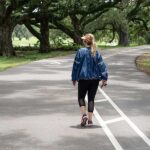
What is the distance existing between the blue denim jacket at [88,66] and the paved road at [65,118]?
3.39 ft

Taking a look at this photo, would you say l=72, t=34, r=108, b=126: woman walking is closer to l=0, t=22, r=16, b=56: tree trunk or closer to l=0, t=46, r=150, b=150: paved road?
l=0, t=46, r=150, b=150: paved road

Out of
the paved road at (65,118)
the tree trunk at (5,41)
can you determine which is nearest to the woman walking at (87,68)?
the paved road at (65,118)

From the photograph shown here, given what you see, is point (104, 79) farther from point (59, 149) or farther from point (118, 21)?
point (118, 21)

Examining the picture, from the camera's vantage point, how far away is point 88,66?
10.7m

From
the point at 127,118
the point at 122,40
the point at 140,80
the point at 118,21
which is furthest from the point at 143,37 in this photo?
the point at 127,118

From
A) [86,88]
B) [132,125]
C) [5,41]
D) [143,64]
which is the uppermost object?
[86,88]

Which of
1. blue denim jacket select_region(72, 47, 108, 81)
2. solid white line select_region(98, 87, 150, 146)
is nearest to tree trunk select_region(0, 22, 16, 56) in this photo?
solid white line select_region(98, 87, 150, 146)

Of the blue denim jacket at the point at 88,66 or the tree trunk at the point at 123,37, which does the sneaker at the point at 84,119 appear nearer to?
the blue denim jacket at the point at 88,66

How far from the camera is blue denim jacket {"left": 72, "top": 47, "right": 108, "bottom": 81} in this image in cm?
1068

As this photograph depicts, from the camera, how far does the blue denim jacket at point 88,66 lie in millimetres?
10680

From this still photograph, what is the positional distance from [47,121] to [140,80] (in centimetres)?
1107

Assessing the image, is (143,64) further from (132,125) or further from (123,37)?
(123,37)

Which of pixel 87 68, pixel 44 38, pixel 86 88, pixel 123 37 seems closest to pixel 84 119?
pixel 86 88

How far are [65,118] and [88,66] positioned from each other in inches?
68.4
